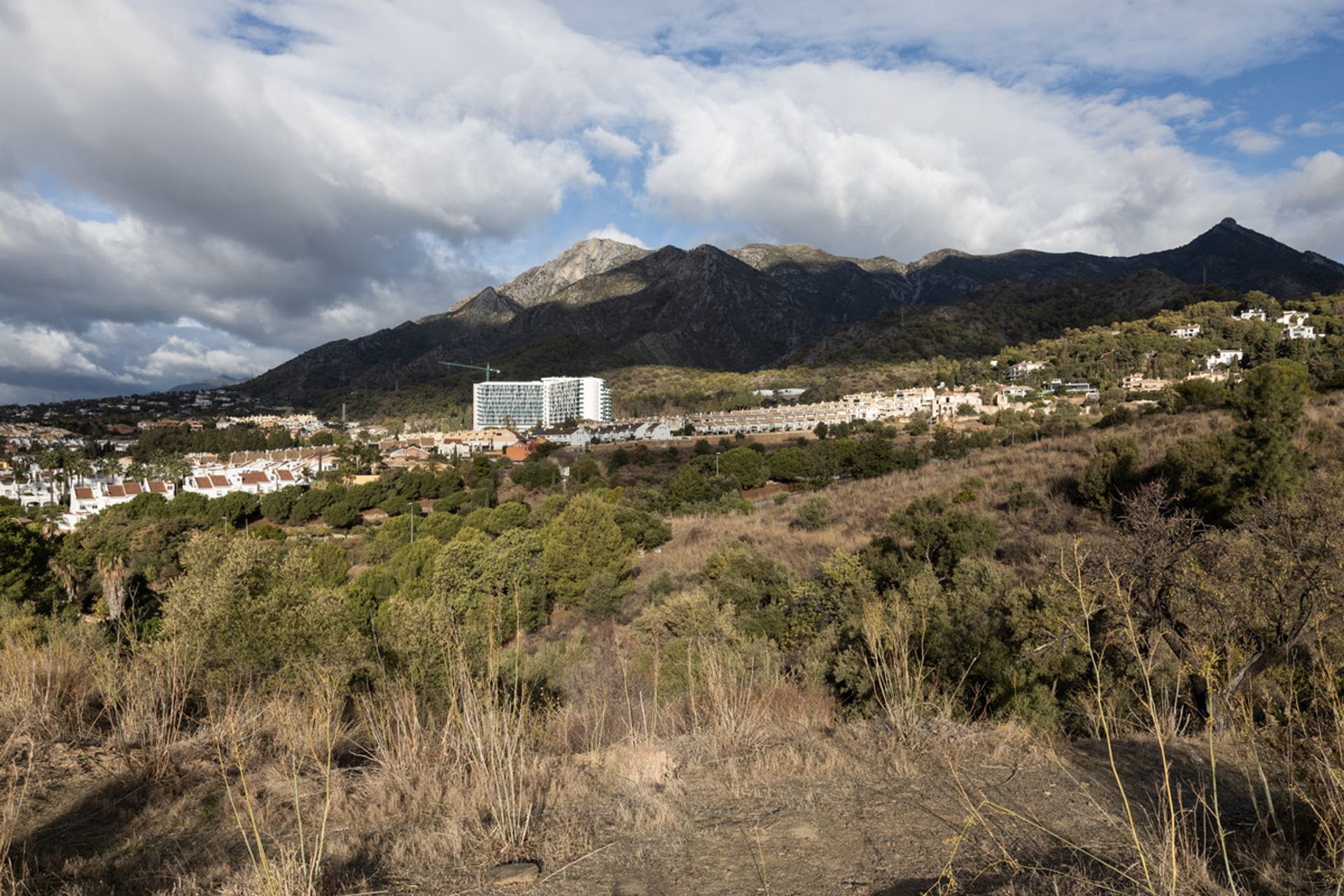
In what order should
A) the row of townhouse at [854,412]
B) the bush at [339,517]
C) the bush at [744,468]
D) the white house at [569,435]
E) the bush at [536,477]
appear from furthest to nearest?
1. the white house at [569,435]
2. the row of townhouse at [854,412]
3. the bush at [536,477]
4. the bush at [339,517]
5. the bush at [744,468]

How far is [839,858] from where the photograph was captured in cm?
280

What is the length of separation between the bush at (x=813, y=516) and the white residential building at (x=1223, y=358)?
4819 centimetres

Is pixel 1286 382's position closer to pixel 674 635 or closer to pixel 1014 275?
pixel 674 635

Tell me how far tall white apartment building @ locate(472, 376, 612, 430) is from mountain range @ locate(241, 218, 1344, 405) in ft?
47.1

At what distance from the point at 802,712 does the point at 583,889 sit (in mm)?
3438

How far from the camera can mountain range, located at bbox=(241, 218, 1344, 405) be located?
12621 cm

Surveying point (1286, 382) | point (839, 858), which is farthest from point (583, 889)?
point (1286, 382)

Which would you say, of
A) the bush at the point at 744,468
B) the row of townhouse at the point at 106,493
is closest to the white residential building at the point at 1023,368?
the bush at the point at 744,468

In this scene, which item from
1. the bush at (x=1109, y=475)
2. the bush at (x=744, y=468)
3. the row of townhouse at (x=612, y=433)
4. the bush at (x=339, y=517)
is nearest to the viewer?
the bush at (x=1109, y=475)

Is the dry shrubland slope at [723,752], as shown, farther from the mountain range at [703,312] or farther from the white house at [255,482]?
the mountain range at [703,312]

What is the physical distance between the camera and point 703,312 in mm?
169500

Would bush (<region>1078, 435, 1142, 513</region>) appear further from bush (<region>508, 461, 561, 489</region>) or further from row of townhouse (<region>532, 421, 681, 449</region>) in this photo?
row of townhouse (<region>532, 421, 681, 449</region>)

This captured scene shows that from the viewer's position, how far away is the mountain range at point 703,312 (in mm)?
126206

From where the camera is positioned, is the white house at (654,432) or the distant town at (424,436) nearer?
the distant town at (424,436)
